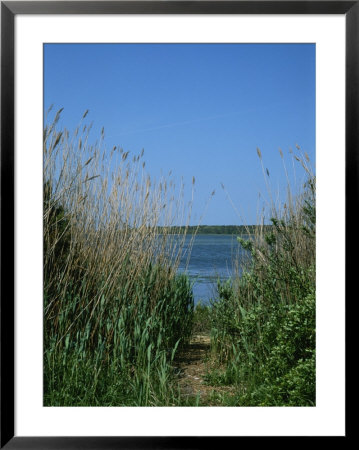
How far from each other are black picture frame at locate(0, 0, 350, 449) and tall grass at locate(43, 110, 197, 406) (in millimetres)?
215

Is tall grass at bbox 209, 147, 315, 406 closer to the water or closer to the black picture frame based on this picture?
the water

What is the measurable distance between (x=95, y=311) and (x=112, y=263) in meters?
0.26

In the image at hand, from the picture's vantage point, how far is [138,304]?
8.08ft

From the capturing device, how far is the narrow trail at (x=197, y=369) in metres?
2.01

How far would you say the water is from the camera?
8.80 ft

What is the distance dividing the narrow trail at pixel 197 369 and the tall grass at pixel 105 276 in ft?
0.29

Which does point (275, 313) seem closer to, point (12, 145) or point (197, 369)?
point (197, 369)

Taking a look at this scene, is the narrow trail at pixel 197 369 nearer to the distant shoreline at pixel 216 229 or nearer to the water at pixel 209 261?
the water at pixel 209 261

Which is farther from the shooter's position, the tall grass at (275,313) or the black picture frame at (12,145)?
the tall grass at (275,313)

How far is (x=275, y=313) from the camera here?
2156mm

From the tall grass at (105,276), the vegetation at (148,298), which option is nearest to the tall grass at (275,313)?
the vegetation at (148,298)

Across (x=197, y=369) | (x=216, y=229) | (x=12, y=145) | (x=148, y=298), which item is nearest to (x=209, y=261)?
(x=216, y=229)

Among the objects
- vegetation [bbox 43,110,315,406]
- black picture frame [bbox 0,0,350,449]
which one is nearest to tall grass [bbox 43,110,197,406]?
vegetation [bbox 43,110,315,406]

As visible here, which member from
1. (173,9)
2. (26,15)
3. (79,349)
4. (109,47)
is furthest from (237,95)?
(79,349)
